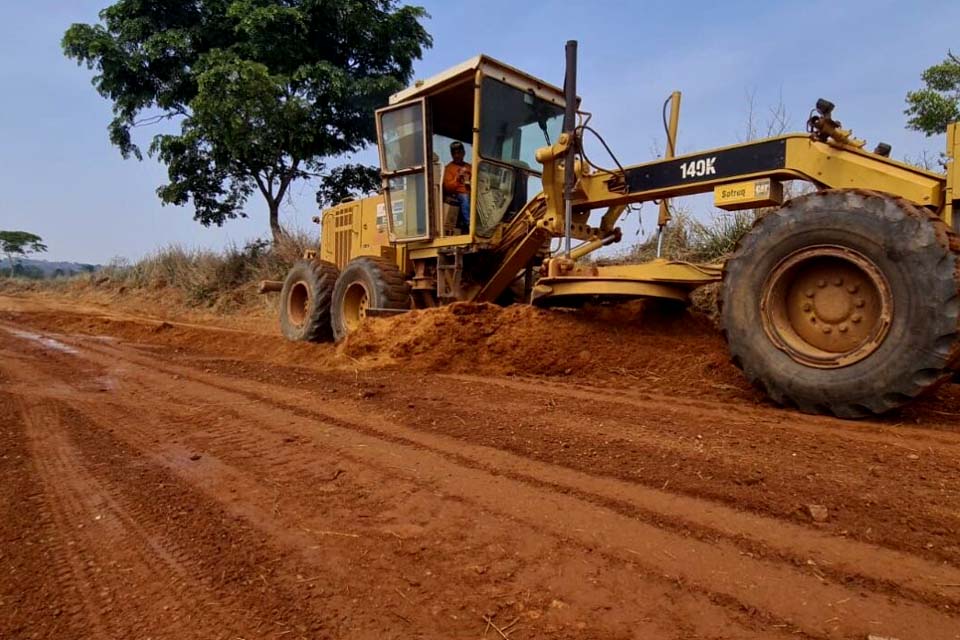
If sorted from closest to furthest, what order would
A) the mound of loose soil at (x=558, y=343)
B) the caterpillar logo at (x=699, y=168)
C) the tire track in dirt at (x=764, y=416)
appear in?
the tire track in dirt at (x=764, y=416)
the caterpillar logo at (x=699, y=168)
the mound of loose soil at (x=558, y=343)

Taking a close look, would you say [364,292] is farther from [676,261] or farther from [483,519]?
[483,519]

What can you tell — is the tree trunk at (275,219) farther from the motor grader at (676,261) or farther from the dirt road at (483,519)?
the dirt road at (483,519)

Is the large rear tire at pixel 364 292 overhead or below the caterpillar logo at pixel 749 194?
below

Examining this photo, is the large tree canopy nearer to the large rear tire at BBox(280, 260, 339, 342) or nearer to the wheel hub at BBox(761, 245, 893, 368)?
the large rear tire at BBox(280, 260, 339, 342)

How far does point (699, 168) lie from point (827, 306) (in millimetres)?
1512

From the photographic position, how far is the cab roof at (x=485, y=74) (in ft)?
21.6

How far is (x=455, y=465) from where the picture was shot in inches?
118

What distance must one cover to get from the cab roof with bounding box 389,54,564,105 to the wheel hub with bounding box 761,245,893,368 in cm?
395

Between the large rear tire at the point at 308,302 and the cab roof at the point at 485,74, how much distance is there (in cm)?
254

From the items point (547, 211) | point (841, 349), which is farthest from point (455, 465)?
point (547, 211)

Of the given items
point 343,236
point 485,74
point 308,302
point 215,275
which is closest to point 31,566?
point 485,74

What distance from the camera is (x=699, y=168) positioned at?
4.82 metres

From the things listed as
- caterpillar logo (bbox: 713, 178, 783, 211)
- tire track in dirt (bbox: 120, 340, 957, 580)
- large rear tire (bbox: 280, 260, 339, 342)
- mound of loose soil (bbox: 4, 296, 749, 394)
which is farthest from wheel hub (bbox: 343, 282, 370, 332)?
caterpillar logo (bbox: 713, 178, 783, 211)

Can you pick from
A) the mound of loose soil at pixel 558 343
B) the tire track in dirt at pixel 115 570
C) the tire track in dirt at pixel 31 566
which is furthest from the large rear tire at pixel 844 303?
the tire track in dirt at pixel 31 566
